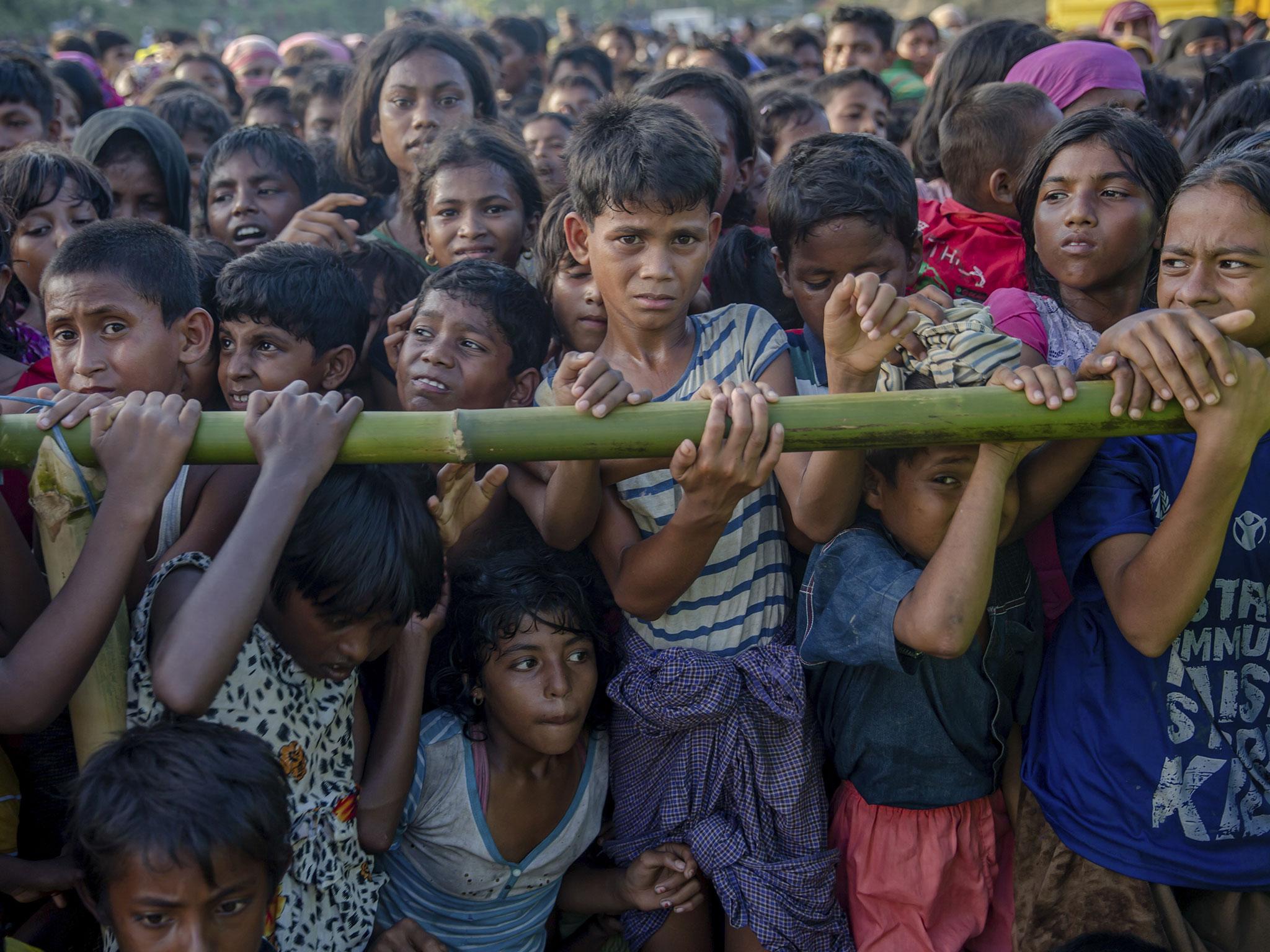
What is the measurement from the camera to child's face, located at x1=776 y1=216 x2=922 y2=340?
3049 millimetres

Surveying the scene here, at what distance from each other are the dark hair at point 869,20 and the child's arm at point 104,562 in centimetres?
727

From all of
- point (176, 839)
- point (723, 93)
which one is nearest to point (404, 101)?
point (723, 93)

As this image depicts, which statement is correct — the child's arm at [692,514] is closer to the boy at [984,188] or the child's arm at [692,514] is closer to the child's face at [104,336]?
the child's face at [104,336]

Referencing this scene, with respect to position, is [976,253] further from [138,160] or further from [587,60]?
[587,60]

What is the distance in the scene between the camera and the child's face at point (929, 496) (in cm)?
234

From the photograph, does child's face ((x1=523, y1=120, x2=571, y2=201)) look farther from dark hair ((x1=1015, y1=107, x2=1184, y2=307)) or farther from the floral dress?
the floral dress

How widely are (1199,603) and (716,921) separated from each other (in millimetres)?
1491

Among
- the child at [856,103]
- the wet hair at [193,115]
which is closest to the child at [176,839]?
the wet hair at [193,115]

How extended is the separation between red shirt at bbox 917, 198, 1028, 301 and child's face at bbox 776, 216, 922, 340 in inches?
24.4

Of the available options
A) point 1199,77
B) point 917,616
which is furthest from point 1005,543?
point 1199,77

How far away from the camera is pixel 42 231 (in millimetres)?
3725

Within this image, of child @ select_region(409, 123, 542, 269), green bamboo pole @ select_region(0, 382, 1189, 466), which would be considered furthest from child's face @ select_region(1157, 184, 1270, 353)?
child @ select_region(409, 123, 542, 269)

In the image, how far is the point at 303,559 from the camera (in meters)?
2.26

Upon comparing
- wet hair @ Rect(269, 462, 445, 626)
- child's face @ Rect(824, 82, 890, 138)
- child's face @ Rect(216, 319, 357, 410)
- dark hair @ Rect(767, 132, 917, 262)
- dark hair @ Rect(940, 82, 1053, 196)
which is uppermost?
child's face @ Rect(824, 82, 890, 138)
